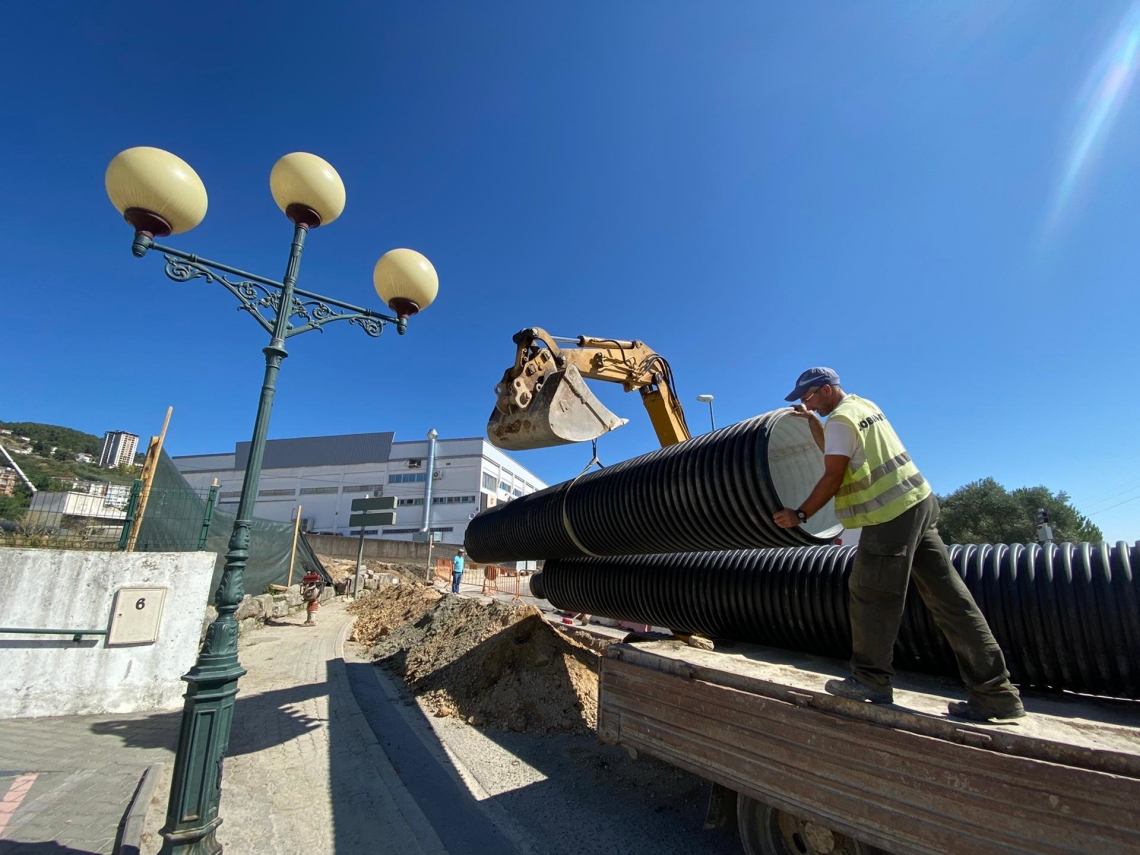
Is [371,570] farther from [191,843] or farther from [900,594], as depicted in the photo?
[900,594]

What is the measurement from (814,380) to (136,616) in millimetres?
6708

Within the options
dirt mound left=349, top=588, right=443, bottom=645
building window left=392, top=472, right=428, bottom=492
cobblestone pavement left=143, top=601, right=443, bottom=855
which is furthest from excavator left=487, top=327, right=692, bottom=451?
building window left=392, top=472, right=428, bottom=492

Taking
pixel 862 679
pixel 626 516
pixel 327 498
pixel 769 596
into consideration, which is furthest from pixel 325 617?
pixel 327 498

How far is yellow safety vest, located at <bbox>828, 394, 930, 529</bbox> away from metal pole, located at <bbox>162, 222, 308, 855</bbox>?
2.98m

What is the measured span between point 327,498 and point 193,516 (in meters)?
44.5

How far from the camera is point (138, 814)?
325cm

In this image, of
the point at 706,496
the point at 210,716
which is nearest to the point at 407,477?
the point at 210,716

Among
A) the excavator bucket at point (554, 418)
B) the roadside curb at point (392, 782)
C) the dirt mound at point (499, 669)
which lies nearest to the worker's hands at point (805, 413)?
the excavator bucket at point (554, 418)

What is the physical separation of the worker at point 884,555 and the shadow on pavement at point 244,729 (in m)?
5.12

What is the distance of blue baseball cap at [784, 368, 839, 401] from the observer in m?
2.45

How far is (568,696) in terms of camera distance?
564 centimetres

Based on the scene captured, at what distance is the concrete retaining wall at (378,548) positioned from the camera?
1143 inches

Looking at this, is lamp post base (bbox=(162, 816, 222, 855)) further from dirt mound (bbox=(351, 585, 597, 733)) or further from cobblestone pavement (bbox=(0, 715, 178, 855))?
dirt mound (bbox=(351, 585, 597, 733))

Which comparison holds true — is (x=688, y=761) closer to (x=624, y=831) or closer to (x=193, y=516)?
(x=624, y=831)
